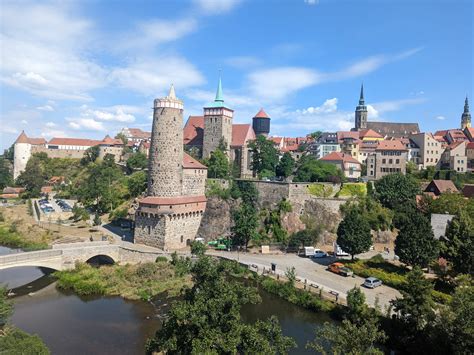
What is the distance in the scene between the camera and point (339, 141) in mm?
68625

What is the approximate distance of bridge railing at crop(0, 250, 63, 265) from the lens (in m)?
29.0

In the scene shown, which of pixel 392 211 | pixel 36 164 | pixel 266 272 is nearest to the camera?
pixel 266 272

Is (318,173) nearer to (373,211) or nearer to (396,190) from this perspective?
(373,211)

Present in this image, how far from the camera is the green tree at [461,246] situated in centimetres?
2823

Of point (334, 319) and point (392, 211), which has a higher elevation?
point (392, 211)

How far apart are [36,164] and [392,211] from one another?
67.1 meters

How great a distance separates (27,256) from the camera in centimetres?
3034

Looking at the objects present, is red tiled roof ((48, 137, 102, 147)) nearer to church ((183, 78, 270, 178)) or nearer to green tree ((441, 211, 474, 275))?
church ((183, 78, 270, 178))

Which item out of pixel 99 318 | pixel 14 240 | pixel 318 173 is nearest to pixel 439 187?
pixel 318 173

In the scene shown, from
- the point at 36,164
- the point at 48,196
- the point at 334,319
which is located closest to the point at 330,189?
the point at 334,319

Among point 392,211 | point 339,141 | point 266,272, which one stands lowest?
point 266,272

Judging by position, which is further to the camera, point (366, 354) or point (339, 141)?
point (339, 141)

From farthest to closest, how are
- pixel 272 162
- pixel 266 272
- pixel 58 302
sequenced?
pixel 272 162 < pixel 266 272 < pixel 58 302

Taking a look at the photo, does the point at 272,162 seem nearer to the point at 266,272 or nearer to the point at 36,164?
the point at 266,272
